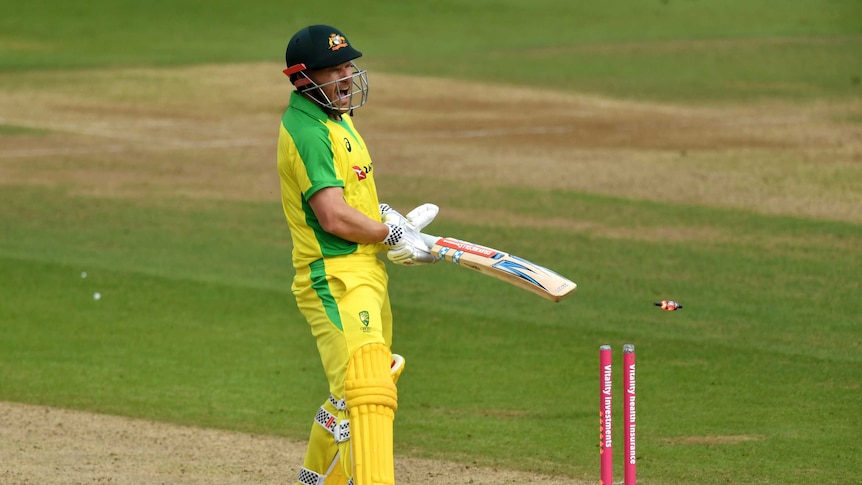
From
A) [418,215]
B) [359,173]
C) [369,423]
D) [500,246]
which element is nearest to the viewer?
[369,423]

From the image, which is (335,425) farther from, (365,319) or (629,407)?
(629,407)

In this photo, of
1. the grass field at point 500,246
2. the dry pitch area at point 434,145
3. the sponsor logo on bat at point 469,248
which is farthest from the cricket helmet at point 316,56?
the dry pitch area at point 434,145

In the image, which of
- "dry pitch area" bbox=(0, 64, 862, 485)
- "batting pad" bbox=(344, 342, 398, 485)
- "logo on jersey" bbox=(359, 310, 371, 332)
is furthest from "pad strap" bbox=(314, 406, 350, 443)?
"dry pitch area" bbox=(0, 64, 862, 485)

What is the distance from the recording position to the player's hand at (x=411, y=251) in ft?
21.3

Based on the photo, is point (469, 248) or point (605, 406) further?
point (469, 248)

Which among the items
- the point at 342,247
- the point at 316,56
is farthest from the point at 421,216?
the point at 316,56

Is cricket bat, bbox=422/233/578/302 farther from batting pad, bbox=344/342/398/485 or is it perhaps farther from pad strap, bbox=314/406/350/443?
pad strap, bbox=314/406/350/443

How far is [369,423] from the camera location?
20.4 feet

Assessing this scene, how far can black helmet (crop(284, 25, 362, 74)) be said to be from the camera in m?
6.45

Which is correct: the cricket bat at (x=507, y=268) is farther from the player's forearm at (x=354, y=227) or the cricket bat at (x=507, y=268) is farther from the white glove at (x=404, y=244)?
the player's forearm at (x=354, y=227)

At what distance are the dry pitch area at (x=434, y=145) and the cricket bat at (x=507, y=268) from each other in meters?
3.04

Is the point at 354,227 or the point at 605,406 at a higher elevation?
the point at 354,227

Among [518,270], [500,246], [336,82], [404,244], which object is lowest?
[518,270]

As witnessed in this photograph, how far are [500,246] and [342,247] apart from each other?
770cm
